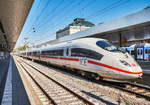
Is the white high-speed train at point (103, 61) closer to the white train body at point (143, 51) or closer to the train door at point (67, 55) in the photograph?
the train door at point (67, 55)

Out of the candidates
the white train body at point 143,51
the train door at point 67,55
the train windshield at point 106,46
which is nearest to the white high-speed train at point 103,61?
the train windshield at point 106,46

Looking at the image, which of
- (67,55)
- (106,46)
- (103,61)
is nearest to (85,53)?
(106,46)

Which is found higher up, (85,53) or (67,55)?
(85,53)

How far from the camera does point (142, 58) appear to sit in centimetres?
2597

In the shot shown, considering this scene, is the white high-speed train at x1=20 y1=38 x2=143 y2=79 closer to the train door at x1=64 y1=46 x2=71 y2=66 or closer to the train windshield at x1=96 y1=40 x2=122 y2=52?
the train windshield at x1=96 y1=40 x2=122 y2=52

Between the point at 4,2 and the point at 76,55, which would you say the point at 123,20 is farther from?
the point at 4,2

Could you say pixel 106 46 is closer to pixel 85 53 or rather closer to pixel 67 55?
pixel 85 53

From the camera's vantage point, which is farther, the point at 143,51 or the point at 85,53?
the point at 143,51

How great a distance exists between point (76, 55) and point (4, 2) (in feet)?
23.8

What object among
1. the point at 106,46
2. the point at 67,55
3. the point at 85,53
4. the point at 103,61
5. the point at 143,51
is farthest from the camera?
the point at 143,51

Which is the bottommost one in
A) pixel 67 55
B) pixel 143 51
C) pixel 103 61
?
pixel 103 61

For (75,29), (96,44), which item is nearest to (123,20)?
(96,44)

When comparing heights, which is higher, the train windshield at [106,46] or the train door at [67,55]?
the train windshield at [106,46]

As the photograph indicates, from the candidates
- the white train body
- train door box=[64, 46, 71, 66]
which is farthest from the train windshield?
the white train body
